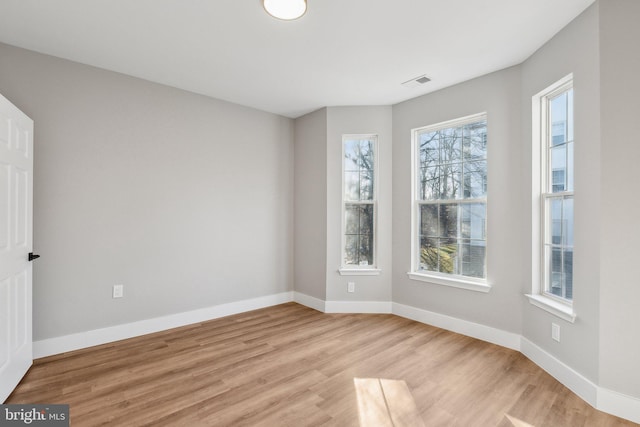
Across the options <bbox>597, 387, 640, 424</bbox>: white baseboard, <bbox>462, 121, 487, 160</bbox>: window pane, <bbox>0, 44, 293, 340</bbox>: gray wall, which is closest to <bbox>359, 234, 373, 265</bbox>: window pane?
<bbox>0, 44, 293, 340</bbox>: gray wall

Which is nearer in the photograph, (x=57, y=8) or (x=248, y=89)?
(x=57, y=8)

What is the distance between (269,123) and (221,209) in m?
1.42

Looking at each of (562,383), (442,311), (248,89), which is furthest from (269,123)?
(562,383)

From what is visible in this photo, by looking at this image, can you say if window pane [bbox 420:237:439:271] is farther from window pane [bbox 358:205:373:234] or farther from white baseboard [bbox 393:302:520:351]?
window pane [bbox 358:205:373:234]

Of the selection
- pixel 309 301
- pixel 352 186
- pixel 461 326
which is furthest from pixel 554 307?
pixel 309 301

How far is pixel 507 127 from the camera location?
9.94 feet

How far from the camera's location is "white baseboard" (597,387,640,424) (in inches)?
76.5

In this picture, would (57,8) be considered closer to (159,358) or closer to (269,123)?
(269,123)

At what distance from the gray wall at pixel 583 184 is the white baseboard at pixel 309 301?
2.47m

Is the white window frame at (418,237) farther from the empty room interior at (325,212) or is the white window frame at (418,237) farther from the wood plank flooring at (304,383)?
the wood plank flooring at (304,383)

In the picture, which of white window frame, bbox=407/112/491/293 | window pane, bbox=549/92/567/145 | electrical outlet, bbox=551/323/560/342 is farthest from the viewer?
white window frame, bbox=407/112/491/293

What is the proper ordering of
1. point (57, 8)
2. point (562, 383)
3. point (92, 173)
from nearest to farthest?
1. point (57, 8)
2. point (562, 383)
3. point (92, 173)

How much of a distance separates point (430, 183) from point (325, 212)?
1.38m

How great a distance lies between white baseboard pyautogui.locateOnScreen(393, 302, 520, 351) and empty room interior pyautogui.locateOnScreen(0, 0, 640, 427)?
0.02 meters
